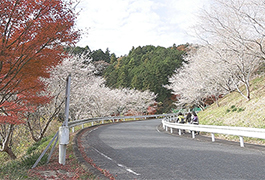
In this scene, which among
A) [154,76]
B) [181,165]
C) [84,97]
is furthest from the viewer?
[154,76]

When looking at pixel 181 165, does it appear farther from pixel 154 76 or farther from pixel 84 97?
pixel 154 76

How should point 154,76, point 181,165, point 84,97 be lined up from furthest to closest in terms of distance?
point 154,76
point 84,97
point 181,165

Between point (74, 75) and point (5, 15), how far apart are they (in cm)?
1347

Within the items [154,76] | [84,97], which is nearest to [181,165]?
[84,97]

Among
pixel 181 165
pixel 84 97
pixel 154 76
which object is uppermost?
pixel 154 76

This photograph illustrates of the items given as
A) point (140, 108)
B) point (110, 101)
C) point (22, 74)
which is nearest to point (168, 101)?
point (140, 108)

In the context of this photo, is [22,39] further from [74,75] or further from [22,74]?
[74,75]

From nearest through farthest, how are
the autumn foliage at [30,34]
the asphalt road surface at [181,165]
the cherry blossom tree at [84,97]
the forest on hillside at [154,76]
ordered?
1. the asphalt road surface at [181,165]
2. the autumn foliage at [30,34]
3. the cherry blossom tree at [84,97]
4. the forest on hillside at [154,76]

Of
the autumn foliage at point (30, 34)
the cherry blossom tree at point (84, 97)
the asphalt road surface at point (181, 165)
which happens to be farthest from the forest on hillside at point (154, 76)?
the asphalt road surface at point (181, 165)

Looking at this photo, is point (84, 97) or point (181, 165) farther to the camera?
point (84, 97)

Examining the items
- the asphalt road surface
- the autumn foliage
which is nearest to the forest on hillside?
the autumn foliage

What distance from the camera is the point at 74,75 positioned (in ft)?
63.0

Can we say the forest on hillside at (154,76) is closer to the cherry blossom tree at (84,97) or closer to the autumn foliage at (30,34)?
the cherry blossom tree at (84,97)

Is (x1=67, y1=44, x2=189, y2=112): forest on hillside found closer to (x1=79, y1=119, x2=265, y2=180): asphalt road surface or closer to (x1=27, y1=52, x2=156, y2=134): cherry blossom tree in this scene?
(x1=27, y1=52, x2=156, y2=134): cherry blossom tree
